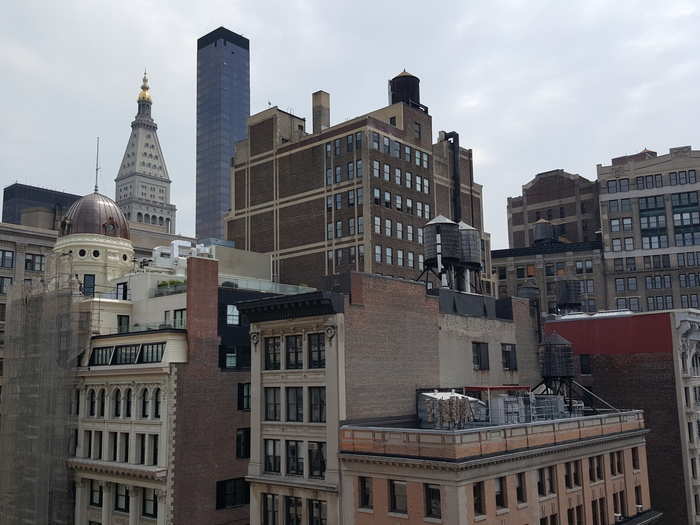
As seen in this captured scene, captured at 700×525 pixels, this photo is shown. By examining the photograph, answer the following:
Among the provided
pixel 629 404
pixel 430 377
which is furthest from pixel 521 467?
pixel 629 404

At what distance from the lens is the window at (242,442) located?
5575 centimetres

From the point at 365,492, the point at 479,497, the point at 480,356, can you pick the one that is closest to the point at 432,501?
the point at 479,497

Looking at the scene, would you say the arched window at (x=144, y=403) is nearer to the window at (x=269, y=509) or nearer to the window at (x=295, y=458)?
the window at (x=269, y=509)

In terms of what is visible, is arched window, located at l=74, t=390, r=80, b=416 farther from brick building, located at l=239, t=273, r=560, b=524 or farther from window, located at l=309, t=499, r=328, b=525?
window, located at l=309, t=499, r=328, b=525

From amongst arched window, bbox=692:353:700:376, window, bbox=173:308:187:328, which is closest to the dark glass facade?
window, bbox=173:308:187:328

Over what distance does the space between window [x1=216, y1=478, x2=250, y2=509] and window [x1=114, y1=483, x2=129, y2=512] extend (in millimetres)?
7124

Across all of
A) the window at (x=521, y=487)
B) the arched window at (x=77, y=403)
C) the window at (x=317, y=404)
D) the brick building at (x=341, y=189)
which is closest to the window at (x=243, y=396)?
the window at (x=317, y=404)

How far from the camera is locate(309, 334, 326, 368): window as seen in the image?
44625 mm

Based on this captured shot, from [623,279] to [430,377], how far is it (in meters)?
70.2

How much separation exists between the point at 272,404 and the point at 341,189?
122 feet

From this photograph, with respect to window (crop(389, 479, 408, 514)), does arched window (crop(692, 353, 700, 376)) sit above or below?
above

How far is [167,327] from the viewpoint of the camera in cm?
5428

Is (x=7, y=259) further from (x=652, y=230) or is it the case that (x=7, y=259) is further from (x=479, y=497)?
(x=652, y=230)

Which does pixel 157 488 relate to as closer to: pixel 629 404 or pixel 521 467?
pixel 521 467
